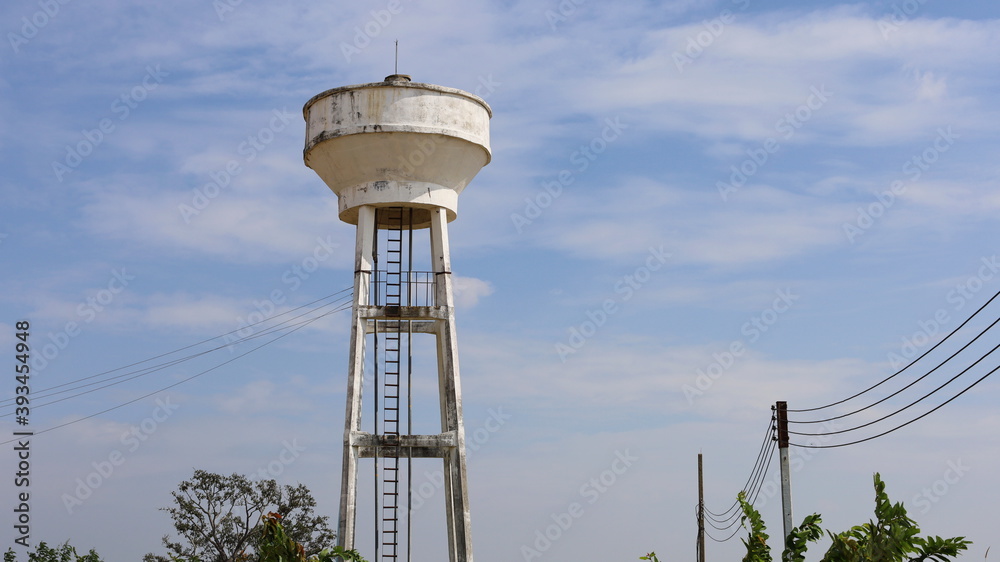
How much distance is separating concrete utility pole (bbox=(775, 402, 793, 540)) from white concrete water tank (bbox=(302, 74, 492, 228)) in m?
8.03

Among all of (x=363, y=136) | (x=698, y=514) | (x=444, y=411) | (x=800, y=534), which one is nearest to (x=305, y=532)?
(x=698, y=514)

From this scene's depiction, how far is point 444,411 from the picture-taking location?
24.3 m

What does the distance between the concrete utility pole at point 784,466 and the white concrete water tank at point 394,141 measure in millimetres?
8029

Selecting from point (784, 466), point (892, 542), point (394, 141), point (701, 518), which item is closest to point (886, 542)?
point (892, 542)

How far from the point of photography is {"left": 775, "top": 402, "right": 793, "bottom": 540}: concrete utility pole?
23.4m

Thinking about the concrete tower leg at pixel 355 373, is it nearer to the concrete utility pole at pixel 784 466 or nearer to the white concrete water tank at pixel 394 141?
the white concrete water tank at pixel 394 141

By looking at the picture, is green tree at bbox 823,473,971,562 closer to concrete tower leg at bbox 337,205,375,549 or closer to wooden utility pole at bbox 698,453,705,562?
concrete tower leg at bbox 337,205,375,549

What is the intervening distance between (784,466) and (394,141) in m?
10.0

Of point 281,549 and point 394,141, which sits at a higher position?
point 394,141

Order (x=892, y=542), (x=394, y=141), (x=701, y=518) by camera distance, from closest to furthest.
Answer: (x=892, y=542) < (x=394, y=141) < (x=701, y=518)

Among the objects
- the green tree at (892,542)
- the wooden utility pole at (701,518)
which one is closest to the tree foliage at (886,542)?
the green tree at (892,542)

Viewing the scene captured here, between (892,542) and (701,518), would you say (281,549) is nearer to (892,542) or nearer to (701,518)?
(892,542)

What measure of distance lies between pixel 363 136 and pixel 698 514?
18537 mm

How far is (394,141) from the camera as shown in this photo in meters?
23.3
